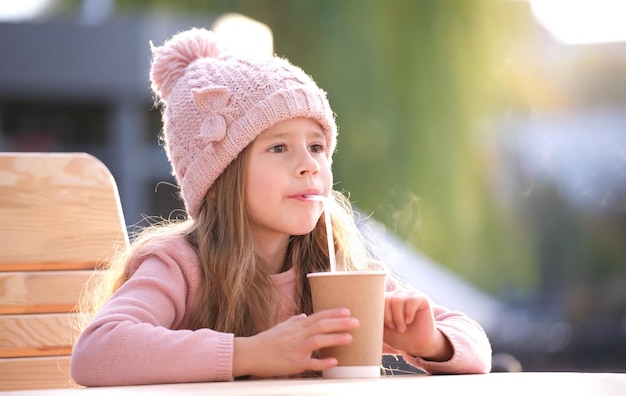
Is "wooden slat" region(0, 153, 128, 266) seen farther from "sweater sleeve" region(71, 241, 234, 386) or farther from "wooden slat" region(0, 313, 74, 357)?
"sweater sleeve" region(71, 241, 234, 386)

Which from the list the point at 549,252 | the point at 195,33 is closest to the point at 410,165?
the point at 549,252

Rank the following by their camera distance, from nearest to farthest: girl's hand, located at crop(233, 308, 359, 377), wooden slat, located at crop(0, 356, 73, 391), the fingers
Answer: girl's hand, located at crop(233, 308, 359, 377) < the fingers < wooden slat, located at crop(0, 356, 73, 391)

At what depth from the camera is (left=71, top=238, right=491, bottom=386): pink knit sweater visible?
1.30 m

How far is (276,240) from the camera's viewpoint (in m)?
1.77

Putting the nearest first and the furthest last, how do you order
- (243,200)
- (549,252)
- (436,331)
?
(436,331)
(243,200)
(549,252)

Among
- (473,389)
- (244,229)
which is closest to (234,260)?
(244,229)

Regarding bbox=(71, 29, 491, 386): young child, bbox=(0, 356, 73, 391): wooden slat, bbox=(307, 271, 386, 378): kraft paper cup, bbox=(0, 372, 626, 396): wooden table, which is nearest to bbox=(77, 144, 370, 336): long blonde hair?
bbox=(71, 29, 491, 386): young child

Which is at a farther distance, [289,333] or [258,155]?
[258,155]

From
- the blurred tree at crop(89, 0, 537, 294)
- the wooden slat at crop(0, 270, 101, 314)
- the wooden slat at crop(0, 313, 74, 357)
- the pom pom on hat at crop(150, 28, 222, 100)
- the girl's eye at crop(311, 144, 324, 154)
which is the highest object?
the blurred tree at crop(89, 0, 537, 294)

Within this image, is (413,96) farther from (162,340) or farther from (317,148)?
(162,340)

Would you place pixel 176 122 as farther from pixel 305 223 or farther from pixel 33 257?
pixel 33 257

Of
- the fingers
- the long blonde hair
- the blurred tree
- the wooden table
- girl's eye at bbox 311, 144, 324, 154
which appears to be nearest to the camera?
the wooden table

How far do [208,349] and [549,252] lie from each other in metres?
5.51

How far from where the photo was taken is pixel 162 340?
4.34 feet
